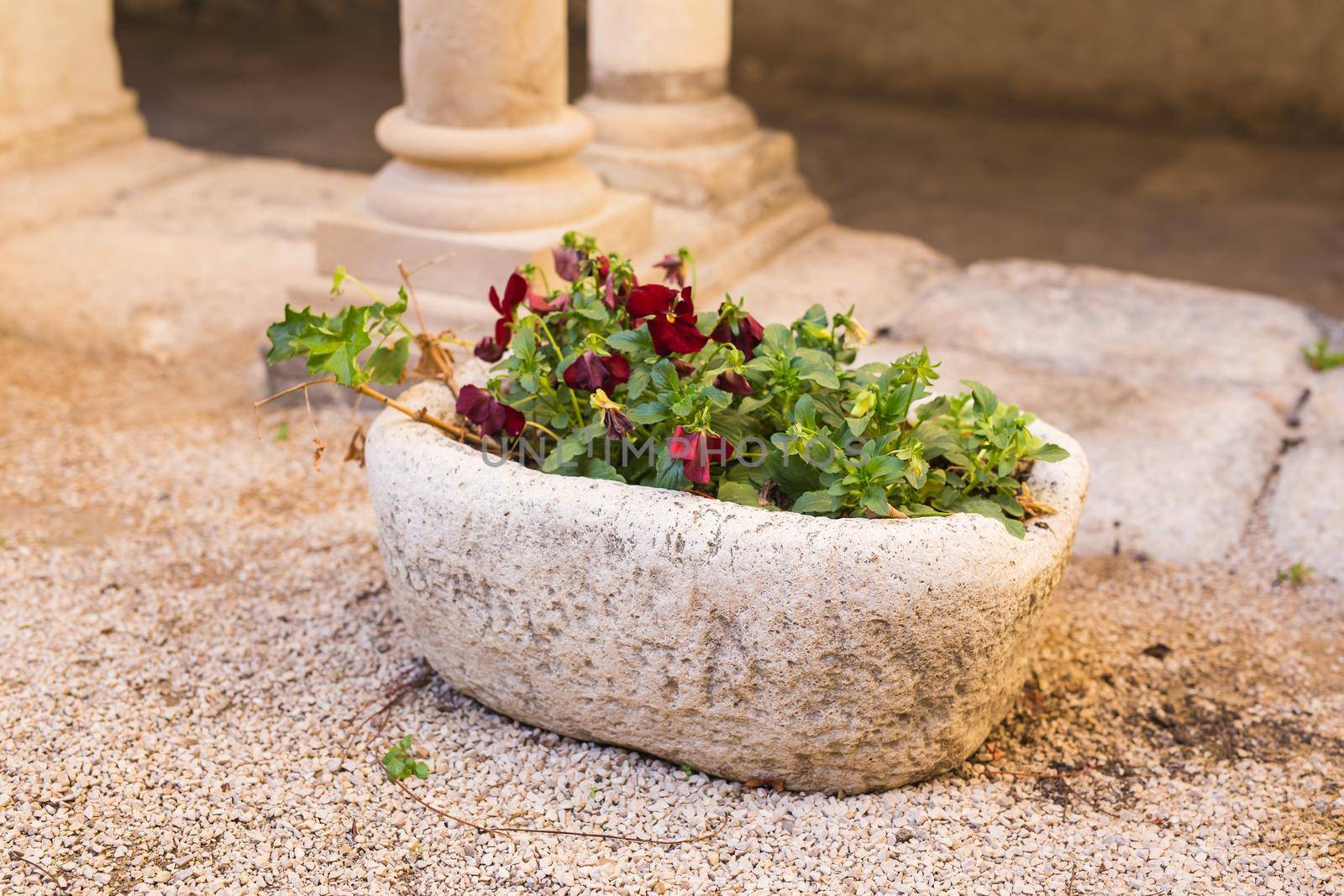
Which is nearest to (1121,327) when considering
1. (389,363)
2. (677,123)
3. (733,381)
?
(677,123)

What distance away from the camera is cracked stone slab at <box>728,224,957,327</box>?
168 inches

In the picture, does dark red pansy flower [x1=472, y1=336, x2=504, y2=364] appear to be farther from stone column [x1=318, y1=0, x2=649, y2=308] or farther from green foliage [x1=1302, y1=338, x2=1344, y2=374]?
green foliage [x1=1302, y1=338, x2=1344, y2=374]

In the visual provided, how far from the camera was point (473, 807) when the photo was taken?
87.7 inches

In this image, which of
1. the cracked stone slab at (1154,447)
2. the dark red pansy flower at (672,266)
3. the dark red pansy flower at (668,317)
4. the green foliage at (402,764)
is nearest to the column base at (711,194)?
the cracked stone slab at (1154,447)

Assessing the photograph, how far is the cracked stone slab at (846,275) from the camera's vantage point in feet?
14.0

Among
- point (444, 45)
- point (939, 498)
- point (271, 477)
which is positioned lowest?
point (271, 477)

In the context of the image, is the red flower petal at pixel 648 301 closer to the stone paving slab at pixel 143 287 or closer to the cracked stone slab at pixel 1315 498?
the cracked stone slab at pixel 1315 498

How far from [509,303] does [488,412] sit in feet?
0.71

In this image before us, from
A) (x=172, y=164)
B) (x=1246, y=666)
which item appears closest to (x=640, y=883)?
(x=1246, y=666)

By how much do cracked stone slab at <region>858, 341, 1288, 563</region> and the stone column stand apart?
3.38 ft

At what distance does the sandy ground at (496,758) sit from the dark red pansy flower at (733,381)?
0.68 m

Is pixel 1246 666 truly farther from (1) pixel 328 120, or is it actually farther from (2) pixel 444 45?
(1) pixel 328 120

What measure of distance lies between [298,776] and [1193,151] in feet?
20.3

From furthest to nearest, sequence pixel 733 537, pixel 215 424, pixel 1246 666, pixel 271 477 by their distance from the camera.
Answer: pixel 215 424 < pixel 271 477 < pixel 1246 666 < pixel 733 537
